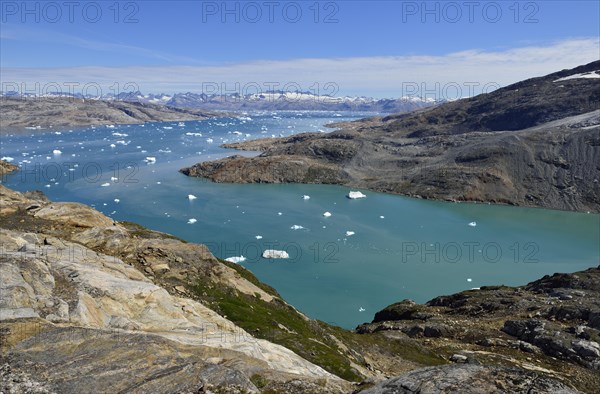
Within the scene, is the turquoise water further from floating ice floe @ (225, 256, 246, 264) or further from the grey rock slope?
the grey rock slope

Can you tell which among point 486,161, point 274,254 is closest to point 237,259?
point 274,254

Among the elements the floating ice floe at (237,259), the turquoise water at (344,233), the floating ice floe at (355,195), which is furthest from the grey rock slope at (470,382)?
the floating ice floe at (355,195)

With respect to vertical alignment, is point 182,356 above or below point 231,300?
above

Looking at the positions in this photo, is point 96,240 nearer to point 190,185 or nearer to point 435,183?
point 190,185

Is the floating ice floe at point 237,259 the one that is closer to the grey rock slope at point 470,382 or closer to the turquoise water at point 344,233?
the turquoise water at point 344,233

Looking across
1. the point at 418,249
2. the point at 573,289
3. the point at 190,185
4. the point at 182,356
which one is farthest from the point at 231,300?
the point at 190,185

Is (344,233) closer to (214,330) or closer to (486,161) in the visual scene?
(214,330)

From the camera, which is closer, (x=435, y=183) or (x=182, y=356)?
(x=182, y=356)

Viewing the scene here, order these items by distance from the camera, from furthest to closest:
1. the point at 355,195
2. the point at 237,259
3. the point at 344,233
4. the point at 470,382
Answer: the point at 355,195 → the point at 344,233 → the point at 237,259 → the point at 470,382
